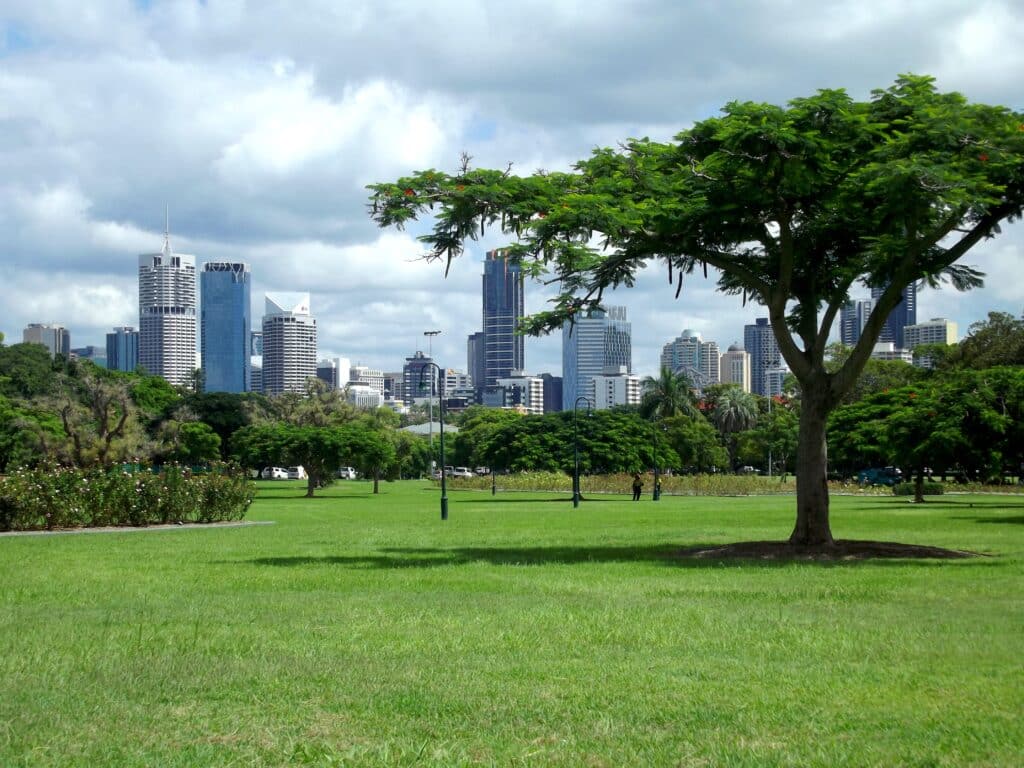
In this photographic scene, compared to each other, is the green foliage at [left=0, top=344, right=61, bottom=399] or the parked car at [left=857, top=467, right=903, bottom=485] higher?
the green foliage at [left=0, top=344, right=61, bottom=399]

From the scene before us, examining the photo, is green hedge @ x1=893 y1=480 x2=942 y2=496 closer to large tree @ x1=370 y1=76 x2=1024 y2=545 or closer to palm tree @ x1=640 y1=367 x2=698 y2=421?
palm tree @ x1=640 y1=367 x2=698 y2=421

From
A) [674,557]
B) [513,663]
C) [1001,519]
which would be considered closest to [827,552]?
[674,557]

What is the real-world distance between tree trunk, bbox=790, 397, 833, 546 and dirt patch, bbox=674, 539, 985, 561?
273 mm

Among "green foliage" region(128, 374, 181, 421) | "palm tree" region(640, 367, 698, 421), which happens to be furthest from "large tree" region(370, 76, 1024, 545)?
"green foliage" region(128, 374, 181, 421)

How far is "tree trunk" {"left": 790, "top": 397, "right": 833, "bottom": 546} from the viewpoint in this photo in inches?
848

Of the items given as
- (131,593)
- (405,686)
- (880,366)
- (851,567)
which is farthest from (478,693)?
(880,366)

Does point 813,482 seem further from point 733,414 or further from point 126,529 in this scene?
point 733,414

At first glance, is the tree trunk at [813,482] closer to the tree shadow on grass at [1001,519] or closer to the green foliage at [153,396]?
the tree shadow on grass at [1001,519]

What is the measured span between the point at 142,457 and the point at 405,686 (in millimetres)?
62994

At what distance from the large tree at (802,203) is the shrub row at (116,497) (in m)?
15.0

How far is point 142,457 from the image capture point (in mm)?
68000

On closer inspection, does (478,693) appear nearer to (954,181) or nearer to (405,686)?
(405,686)

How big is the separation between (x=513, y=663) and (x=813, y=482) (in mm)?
13293

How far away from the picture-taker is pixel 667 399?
106 metres
